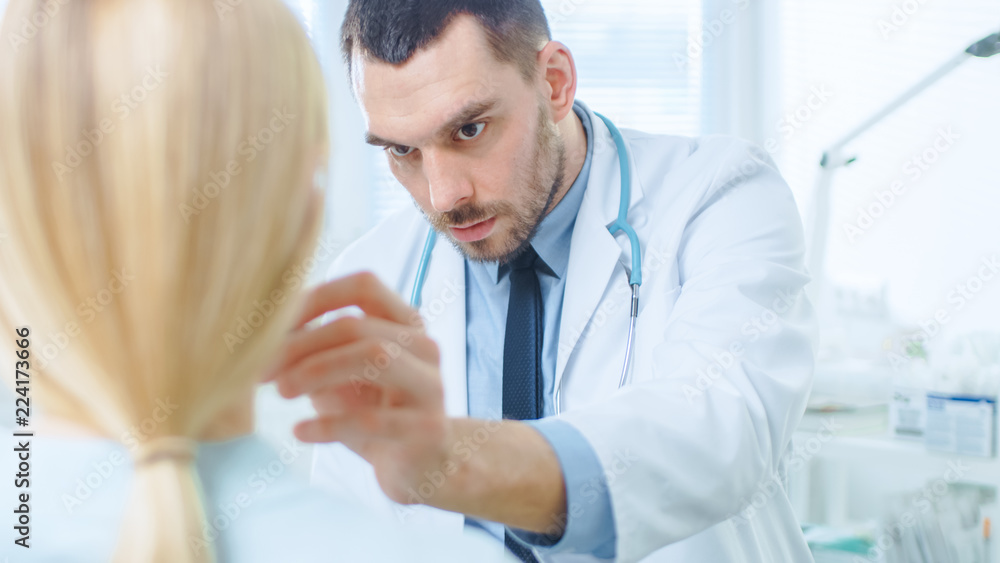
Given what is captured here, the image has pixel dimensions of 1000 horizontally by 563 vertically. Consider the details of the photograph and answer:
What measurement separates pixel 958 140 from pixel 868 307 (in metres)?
0.45

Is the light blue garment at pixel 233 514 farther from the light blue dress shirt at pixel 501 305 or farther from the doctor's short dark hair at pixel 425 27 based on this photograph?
the doctor's short dark hair at pixel 425 27

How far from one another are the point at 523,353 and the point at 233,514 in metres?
0.59

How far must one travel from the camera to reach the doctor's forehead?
2.94ft

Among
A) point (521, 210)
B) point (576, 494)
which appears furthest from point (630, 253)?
point (576, 494)

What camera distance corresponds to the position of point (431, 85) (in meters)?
0.90

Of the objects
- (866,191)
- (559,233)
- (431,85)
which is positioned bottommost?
(559,233)

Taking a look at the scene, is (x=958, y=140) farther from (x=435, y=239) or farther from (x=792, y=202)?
(x=435, y=239)

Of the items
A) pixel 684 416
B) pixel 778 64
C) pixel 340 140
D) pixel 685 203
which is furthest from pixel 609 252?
pixel 778 64

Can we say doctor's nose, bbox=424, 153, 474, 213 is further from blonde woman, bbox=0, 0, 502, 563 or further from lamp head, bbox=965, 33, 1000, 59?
lamp head, bbox=965, 33, 1000, 59

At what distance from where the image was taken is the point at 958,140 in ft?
5.85

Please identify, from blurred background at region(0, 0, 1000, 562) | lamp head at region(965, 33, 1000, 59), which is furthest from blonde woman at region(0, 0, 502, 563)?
lamp head at region(965, 33, 1000, 59)

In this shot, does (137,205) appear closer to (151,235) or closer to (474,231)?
(151,235)

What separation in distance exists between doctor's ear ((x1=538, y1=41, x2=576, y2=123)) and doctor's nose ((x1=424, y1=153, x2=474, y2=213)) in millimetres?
214

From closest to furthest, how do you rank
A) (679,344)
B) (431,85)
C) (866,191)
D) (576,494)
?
(576,494), (679,344), (431,85), (866,191)
